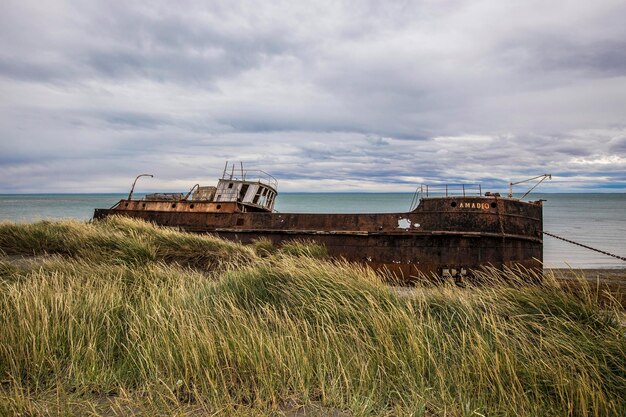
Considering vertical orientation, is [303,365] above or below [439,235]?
below

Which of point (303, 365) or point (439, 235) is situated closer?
point (303, 365)

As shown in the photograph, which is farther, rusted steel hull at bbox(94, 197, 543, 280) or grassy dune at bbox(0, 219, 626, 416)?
rusted steel hull at bbox(94, 197, 543, 280)

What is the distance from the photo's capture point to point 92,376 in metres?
3.02

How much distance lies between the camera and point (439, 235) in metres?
12.2

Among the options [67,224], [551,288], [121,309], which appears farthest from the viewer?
[67,224]

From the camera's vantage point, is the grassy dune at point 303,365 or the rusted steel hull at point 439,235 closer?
the grassy dune at point 303,365

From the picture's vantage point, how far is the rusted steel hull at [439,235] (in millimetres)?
11969

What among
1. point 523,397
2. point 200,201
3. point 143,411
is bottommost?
point 523,397

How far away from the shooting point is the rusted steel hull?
1197 centimetres

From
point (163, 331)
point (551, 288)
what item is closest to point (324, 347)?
point (163, 331)

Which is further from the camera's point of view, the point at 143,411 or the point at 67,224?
the point at 67,224

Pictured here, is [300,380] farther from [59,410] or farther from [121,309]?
[121,309]

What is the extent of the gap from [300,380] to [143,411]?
104cm

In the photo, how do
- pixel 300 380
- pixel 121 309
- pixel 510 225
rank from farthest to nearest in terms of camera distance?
pixel 510 225
pixel 121 309
pixel 300 380
